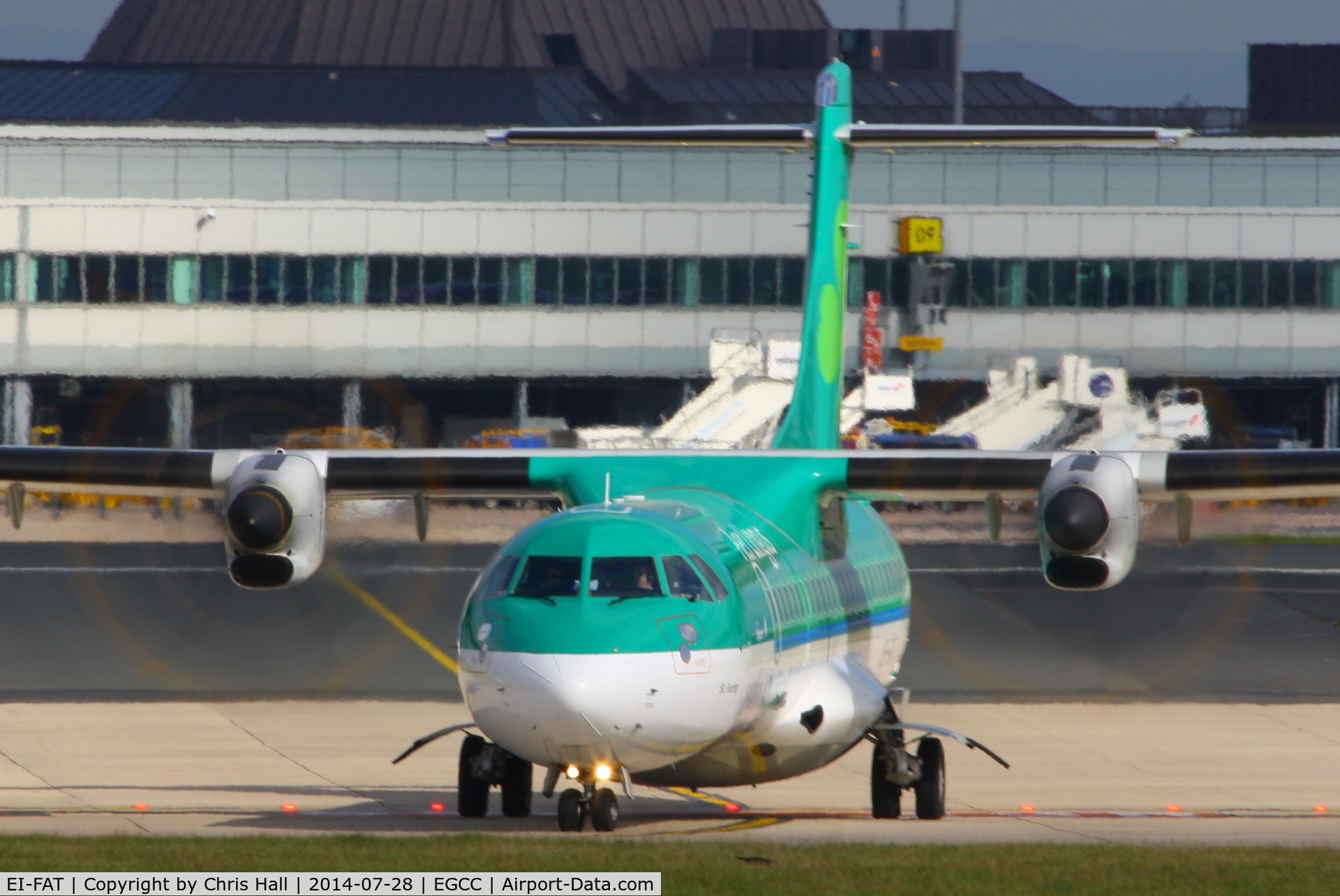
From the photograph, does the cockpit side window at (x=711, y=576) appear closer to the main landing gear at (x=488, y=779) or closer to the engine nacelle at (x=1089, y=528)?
the main landing gear at (x=488, y=779)

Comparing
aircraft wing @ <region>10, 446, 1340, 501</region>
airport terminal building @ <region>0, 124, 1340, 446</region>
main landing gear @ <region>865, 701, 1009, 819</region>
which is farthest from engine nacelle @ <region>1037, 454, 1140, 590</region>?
airport terminal building @ <region>0, 124, 1340, 446</region>

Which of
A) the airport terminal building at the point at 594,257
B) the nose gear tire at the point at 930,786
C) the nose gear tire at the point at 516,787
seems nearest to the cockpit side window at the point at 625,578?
the nose gear tire at the point at 516,787

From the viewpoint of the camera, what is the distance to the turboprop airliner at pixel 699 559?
479 inches

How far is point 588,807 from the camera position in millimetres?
12766

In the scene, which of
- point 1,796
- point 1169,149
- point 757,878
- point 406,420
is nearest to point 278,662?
point 1,796

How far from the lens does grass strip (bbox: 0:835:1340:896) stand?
11062 millimetres

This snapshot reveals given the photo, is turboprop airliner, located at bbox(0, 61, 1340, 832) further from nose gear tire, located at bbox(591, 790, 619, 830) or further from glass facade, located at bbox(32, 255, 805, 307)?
glass facade, located at bbox(32, 255, 805, 307)

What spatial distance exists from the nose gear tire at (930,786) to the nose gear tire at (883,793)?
0.18 metres

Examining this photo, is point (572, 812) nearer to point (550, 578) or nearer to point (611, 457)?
point (550, 578)

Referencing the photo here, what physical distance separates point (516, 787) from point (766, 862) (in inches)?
141

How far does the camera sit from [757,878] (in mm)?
11062

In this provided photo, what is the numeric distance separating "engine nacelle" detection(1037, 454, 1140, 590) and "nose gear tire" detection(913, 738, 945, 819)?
207cm

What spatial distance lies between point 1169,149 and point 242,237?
3130cm
